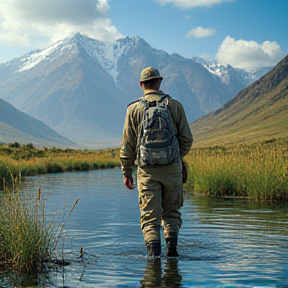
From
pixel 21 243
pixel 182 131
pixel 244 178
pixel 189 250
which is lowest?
pixel 189 250

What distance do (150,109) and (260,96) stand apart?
172932mm

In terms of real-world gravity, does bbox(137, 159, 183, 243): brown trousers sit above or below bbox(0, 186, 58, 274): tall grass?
above

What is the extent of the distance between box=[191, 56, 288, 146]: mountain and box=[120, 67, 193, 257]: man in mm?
110132

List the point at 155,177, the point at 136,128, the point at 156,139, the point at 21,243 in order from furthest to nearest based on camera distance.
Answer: the point at 136,128 < the point at 155,177 < the point at 156,139 < the point at 21,243

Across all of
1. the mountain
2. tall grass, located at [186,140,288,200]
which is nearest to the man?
tall grass, located at [186,140,288,200]

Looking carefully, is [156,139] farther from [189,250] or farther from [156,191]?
[189,250]

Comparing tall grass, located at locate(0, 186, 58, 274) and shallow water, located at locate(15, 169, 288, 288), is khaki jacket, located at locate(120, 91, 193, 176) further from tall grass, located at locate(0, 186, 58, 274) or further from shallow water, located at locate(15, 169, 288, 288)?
tall grass, located at locate(0, 186, 58, 274)

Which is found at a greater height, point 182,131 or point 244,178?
point 182,131

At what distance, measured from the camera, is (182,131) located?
25.9ft

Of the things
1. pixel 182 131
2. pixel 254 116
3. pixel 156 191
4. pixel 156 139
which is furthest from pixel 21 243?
pixel 254 116

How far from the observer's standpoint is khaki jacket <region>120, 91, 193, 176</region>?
→ 7730 millimetres

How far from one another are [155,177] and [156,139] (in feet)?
1.59

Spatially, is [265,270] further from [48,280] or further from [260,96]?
[260,96]

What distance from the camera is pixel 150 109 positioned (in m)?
7.60
